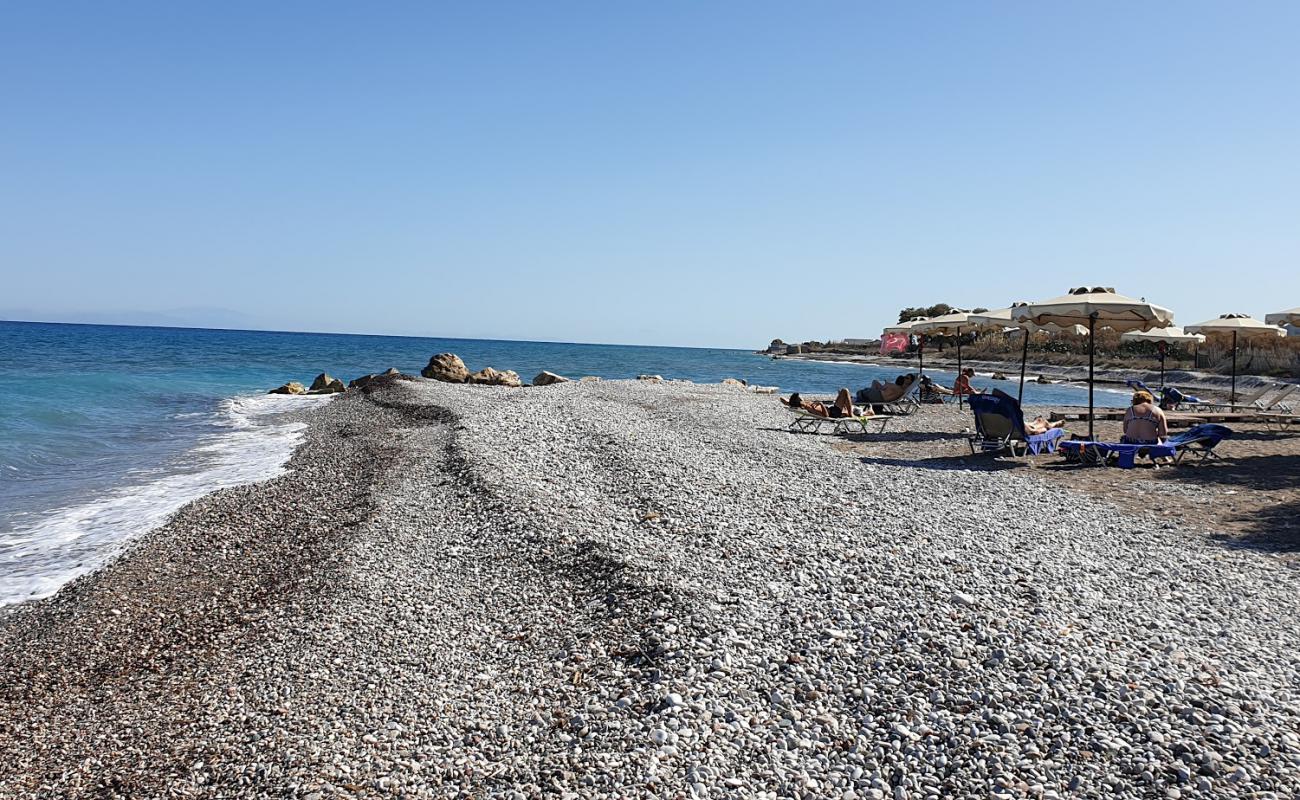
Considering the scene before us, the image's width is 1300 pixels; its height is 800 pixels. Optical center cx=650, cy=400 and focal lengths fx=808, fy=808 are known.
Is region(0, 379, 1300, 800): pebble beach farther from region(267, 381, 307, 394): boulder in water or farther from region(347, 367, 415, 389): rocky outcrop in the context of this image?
region(267, 381, 307, 394): boulder in water

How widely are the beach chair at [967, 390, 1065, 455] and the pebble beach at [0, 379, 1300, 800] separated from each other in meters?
2.85

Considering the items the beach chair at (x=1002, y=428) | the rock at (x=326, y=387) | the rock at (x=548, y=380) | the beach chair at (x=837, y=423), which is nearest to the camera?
the beach chair at (x=1002, y=428)

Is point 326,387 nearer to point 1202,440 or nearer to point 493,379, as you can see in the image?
point 493,379

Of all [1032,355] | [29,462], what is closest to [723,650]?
[29,462]

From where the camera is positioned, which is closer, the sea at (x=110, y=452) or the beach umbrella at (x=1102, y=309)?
the sea at (x=110, y=452)

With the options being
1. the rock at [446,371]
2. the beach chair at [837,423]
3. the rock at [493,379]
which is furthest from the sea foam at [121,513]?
the rock at [446,371]

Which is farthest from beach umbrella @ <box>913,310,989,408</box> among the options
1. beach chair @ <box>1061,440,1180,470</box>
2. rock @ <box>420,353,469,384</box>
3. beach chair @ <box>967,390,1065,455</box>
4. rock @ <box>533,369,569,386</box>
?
rock @ <box>420,353,469,384</box>

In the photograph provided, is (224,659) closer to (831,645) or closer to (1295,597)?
(831,645)

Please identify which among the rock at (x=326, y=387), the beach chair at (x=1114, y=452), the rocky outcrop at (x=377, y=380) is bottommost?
the beach chair at (x=1114, y=452)

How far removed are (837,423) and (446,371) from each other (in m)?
22.0

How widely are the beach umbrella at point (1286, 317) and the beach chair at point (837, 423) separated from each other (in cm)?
831

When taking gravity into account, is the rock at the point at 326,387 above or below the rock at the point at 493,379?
below

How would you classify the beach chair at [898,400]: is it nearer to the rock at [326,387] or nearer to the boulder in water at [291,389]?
the rock at [326,387]

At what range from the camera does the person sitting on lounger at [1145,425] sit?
12.5 metres
